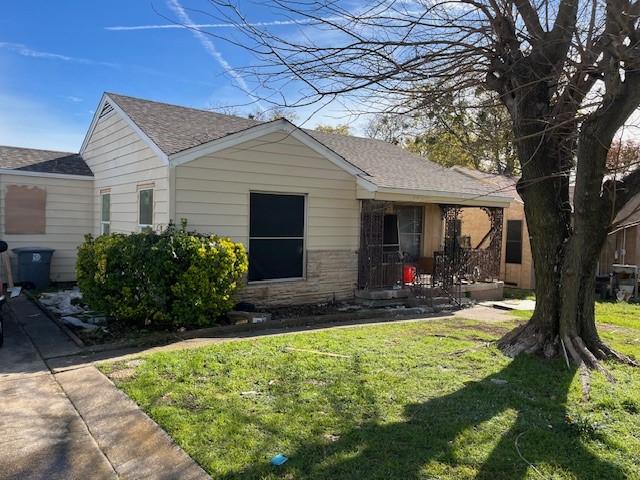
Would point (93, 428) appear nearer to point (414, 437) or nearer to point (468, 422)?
point (414, 437)

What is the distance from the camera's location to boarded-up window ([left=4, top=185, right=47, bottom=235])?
39.4ft

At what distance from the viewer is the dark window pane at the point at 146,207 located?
32.0ft

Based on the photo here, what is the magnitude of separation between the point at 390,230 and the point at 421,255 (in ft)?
4.39

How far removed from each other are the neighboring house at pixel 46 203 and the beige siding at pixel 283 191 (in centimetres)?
565

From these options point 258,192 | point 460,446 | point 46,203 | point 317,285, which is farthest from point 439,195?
point 46,203

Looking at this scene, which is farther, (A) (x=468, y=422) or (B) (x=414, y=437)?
(A) (x=468, y=422)

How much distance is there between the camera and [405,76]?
19.1ft

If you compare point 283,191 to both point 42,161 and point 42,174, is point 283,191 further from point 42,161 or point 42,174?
point 42,161

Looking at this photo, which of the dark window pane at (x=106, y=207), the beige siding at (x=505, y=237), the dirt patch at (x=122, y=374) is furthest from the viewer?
the beige siding at (x=505, y=237)

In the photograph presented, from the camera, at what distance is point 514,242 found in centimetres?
1617

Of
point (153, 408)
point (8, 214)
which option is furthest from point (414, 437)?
point (8, 214)

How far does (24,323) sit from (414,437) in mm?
7139

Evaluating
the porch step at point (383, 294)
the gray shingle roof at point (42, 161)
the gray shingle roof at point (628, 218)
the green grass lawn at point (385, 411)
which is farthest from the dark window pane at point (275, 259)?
the gray shingle roof at point (42, 161)

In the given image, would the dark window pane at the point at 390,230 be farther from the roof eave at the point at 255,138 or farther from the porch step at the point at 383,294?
the roof eave at the point at 255,138
